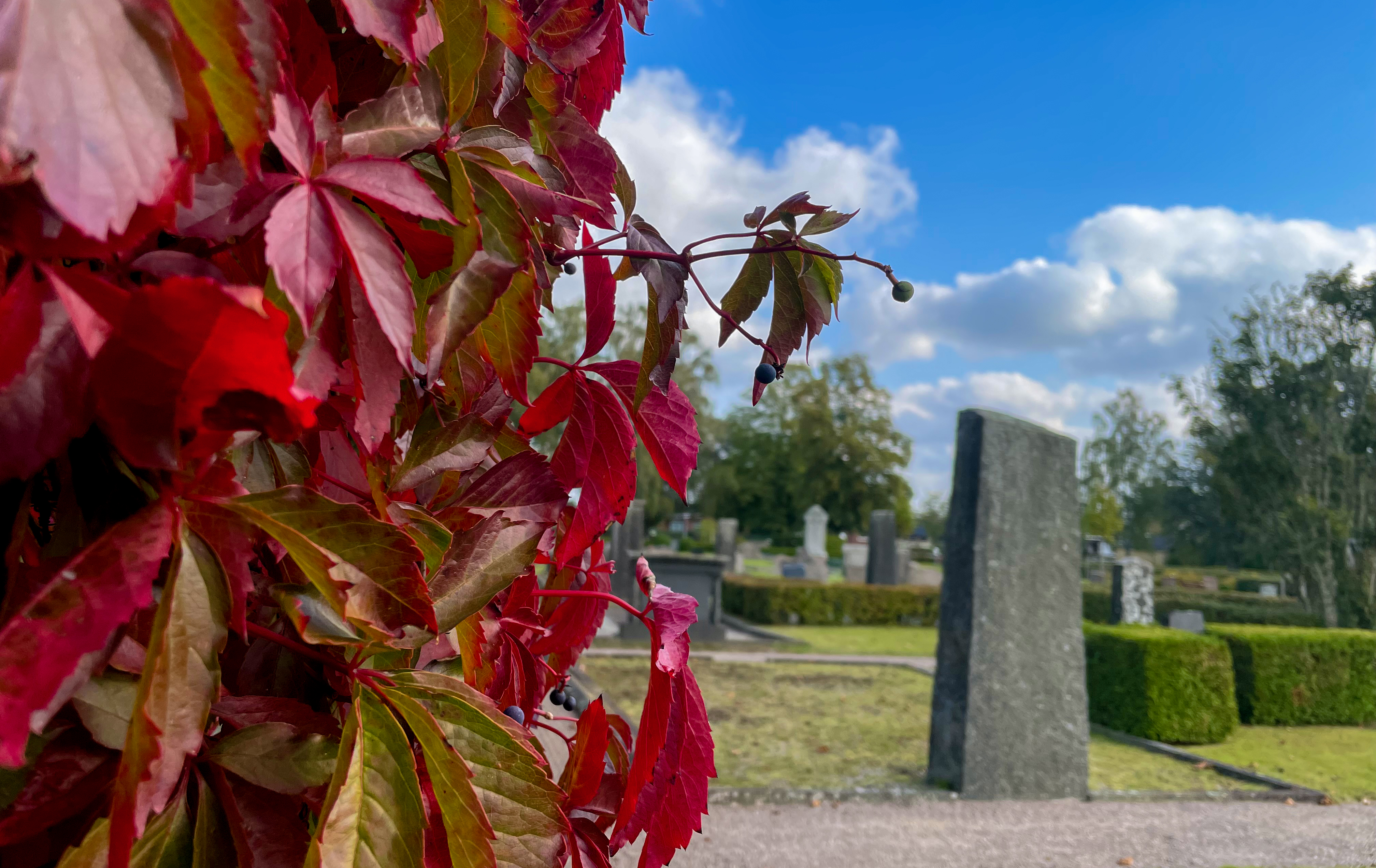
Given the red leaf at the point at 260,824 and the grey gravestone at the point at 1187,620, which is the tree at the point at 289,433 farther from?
the grey gravestone at the point at 1187,620

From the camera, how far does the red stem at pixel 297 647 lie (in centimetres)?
47

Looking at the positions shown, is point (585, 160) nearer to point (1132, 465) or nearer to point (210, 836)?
point (210, 836)

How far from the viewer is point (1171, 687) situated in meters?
9.52

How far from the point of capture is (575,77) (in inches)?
36.7

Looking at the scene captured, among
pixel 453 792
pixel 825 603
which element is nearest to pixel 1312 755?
pixel 825 603

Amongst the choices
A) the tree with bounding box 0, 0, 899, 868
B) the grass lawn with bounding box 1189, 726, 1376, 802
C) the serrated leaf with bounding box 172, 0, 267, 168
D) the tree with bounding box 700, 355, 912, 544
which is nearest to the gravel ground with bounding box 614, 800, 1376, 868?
the grass lawn with bounding box 1189, 726, 1376, 802

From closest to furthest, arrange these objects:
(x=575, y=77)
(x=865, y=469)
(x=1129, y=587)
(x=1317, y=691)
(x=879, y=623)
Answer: (x=575, y=77)
(x=1317, y=691)
(x=1129, y=587)
(x=879, y=623)
(x=865, y=469)

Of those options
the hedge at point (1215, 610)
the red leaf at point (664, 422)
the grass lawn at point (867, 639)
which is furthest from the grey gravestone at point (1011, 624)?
the hedge at point (1215, 610)

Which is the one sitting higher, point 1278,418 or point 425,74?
point 1278,418

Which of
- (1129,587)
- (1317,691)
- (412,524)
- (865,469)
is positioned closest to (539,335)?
(412,524)

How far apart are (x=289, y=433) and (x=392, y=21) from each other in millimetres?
252

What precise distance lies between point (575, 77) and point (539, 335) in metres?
0.41

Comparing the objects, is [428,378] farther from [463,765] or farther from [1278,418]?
[1278,418]

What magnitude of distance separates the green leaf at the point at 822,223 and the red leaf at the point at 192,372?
55cm
